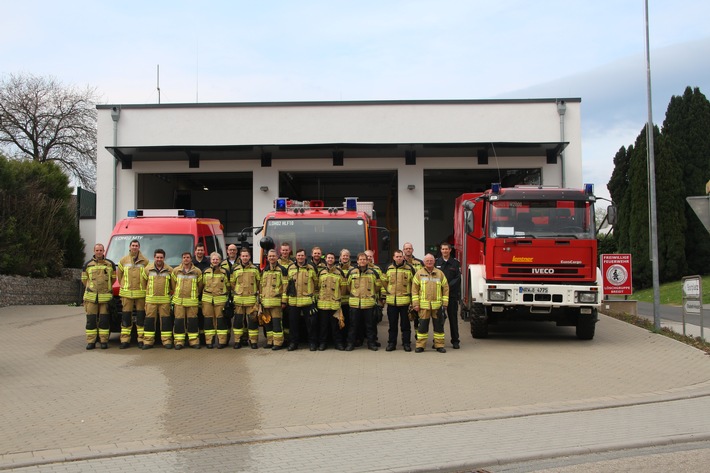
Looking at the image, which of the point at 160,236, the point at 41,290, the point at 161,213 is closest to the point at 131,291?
the point at 160,236

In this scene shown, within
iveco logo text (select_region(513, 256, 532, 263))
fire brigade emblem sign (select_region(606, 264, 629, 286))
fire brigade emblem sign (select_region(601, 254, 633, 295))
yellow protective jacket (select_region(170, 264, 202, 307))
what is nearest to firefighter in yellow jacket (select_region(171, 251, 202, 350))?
yellow protective jacket (select_region(170, 264, 202, 307))

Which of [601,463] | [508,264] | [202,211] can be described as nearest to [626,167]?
[202,211]

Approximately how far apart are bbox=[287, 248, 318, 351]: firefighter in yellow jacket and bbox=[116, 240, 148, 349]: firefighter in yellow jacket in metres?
2.64

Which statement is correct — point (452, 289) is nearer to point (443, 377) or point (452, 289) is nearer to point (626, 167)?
point (443, 377)

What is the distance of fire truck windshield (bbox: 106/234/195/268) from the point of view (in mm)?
13695

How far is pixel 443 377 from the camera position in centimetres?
961

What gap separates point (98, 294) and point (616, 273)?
12.5m

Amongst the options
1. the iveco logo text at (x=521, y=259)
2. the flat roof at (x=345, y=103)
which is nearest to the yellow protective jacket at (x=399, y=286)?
the iveco logo text at (x=521, y=259)

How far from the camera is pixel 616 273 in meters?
17.6

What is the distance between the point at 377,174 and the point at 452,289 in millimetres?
13324

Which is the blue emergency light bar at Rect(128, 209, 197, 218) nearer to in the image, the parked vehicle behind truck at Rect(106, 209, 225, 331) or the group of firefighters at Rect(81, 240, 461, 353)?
the parked vehicle behind truck at Rect(106, 209, 225, 331)

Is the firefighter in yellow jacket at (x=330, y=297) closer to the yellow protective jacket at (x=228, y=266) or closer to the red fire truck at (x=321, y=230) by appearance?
the red fire truck at (x=321, y=230)

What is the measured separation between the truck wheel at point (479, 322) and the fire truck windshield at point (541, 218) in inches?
55.9

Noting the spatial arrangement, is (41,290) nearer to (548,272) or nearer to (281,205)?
(281,205)
